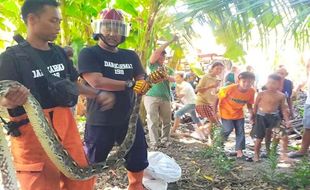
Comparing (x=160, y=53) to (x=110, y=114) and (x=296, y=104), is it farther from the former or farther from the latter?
(x=296, y=104)

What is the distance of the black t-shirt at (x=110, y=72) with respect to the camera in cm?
347

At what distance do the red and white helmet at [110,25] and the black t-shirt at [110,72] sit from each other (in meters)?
0.16

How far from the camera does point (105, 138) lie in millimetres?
3553

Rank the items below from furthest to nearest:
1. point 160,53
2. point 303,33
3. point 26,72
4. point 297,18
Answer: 1. point 160,53
2. point 303,33
3. point 297,18
4. point 26,72

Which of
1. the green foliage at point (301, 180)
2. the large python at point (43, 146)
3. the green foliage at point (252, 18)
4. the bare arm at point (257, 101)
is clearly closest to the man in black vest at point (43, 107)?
the large python at point (43, 146)

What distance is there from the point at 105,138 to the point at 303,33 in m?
2.08

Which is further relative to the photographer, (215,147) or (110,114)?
(215,147)

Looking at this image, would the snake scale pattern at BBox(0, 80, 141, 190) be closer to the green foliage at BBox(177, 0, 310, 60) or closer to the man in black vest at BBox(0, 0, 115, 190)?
the man in black vest at BBox(0, 0, 115, 190)

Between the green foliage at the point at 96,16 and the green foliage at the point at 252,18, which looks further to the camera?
the green foliage at the point at 96,16

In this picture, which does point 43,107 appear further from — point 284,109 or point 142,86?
point 284,109

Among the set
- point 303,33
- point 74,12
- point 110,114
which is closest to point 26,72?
point 110,114

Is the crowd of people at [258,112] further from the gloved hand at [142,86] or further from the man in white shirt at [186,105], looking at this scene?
the gloved hand at [142,86]

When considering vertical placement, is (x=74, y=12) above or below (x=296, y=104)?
above

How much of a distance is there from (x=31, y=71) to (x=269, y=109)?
4.33 metres
